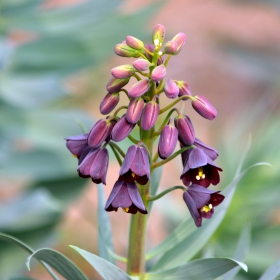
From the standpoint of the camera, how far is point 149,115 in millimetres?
942

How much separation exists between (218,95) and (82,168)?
351 centimetres

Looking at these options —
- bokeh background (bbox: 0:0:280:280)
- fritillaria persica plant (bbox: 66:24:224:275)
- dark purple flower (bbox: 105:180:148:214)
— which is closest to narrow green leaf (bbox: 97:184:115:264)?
fritillaria persica plant (bbox: 66:24:224:275)

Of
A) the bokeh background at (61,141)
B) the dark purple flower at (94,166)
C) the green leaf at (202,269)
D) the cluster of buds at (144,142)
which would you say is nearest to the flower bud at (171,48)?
the cluster of buds at (144,142)

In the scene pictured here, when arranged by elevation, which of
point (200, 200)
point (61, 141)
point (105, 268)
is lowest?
point (61, 141)

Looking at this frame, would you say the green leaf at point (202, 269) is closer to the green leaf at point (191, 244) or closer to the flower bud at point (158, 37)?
the green leaf at point (191, 244)

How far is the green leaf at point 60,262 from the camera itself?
0.91 metres

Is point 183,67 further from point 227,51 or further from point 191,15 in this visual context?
point 227,51

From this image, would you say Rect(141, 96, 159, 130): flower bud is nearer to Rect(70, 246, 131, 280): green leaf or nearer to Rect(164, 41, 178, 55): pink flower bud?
Rect(164, 41, 178, 55): pink flower bud

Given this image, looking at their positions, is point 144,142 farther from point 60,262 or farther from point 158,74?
point 60,262

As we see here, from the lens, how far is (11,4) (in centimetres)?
215

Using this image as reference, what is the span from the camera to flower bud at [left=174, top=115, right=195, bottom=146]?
38.3 inches

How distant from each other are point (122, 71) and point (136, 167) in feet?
0.59

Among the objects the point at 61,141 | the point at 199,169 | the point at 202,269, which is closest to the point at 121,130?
the point at 199,169

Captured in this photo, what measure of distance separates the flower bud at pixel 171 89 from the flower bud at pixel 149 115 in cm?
3
